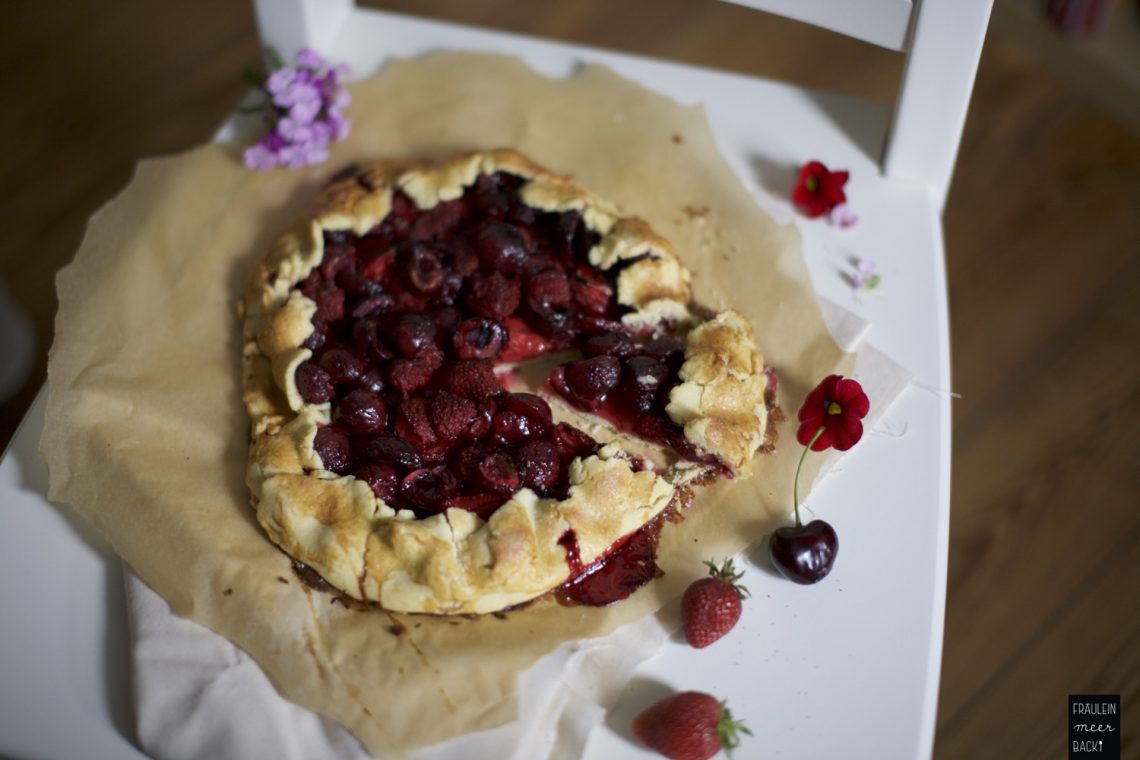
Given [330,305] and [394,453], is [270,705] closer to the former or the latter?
[394,453]

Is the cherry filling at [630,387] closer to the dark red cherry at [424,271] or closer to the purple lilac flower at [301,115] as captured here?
the dark red cherry at [424,271]

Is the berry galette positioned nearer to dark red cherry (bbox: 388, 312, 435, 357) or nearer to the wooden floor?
dark red cherry (bbox: 388, 312, 435, 357)

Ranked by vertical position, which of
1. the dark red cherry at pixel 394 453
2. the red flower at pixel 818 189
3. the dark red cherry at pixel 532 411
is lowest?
the dark red cherry at pixel 394 453

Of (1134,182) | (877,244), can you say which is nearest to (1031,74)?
(1134,182)

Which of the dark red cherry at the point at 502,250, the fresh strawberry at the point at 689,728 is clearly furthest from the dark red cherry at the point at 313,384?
the fresh strawberry at the point at 689,728

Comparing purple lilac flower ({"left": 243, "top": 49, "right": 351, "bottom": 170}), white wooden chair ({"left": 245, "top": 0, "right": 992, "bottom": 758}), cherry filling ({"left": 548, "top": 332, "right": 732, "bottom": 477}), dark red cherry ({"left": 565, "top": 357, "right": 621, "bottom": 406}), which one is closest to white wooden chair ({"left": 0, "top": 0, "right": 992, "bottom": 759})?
white wooden chair ({"left": 245, "top": 0, "right": 992, "bottom": 758})

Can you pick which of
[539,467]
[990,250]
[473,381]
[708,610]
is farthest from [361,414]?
[990,250]
